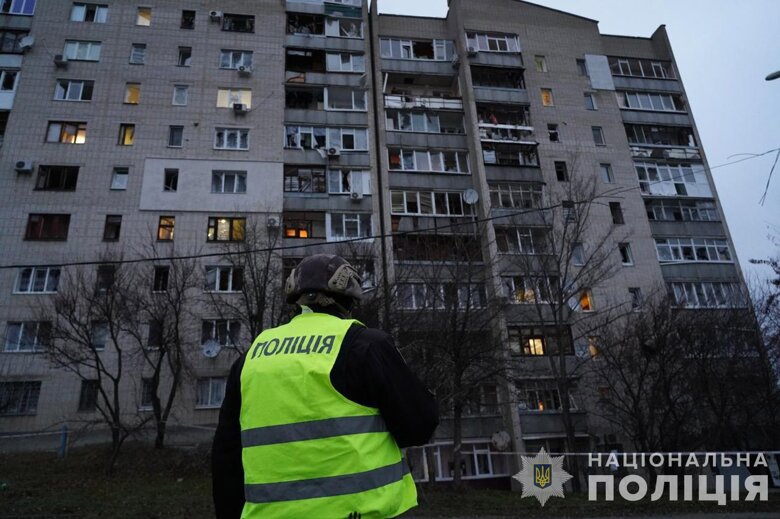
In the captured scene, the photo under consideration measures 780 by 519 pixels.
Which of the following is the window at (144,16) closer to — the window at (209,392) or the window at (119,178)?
the window at (119,178)

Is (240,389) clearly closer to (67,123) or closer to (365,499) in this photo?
(365,499)

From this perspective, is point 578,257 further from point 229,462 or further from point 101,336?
point 229,462

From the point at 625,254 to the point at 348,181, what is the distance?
1781 centimetres

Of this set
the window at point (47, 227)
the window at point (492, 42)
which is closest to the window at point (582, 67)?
the window at point (492, 42)

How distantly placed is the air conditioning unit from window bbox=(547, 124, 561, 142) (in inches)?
1205

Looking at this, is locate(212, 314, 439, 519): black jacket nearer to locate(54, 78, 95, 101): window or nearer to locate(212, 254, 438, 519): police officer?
locate(212, 254, 438, 519): police officer

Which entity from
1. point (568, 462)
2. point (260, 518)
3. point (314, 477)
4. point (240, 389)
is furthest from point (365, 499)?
point (568, 462)

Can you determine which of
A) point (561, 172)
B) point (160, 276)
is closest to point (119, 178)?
point (160, 276)

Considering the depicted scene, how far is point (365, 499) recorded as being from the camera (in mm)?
2066

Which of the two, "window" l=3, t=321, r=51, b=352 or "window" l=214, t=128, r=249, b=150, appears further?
"window" l=214, t=128, r=249, b=150

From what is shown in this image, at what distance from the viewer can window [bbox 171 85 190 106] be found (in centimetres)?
3009

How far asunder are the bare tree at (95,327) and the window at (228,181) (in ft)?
24.7

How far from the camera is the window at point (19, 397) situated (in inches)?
869

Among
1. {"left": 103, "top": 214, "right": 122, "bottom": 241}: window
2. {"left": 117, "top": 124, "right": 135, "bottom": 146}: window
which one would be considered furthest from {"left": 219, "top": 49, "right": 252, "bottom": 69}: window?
{"left": 103, "top": 214, "right": 122, "bottom": 241}: window
